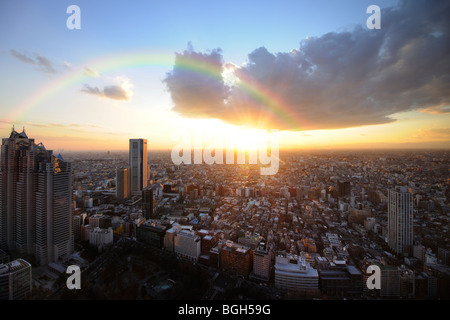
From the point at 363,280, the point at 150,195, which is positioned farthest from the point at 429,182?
the point at 150,195

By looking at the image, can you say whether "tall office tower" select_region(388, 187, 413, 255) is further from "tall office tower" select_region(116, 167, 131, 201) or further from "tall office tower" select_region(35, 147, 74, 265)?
"tall office tower" select_region(116, 167, 131, 201)

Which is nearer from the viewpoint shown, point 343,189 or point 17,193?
point 17,193

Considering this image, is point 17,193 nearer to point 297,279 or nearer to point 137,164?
point 297,279

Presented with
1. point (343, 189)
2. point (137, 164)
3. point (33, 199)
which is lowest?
point (343, 189)

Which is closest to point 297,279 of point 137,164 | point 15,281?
point 15,281

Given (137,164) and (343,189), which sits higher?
(137,164)

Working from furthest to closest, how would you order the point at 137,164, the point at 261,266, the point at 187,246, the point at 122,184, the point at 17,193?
1. the point at 137,164
2. the point at 122,184
3. the point at 187,246
4. the point at 17,193
5. the point at 261,266

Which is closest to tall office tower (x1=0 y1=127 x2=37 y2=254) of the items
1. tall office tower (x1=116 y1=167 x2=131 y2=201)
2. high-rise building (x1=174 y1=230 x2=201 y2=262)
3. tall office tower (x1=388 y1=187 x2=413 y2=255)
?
high-rise building (x1=174 y1=230 x2=201 y2=262)
